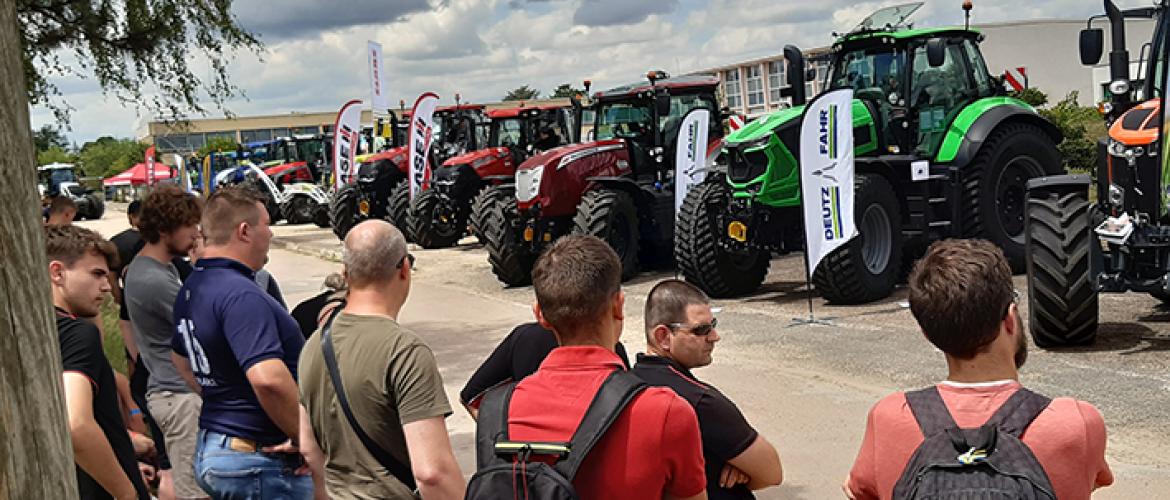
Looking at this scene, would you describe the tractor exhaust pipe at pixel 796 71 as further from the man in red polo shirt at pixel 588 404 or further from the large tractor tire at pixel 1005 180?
the man in red polo shirt at pixel 588 404

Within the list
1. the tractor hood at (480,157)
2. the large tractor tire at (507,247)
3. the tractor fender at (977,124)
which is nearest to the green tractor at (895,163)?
the tractor fender at (977,124)

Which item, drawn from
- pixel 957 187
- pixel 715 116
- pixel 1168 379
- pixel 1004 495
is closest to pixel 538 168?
pixel 715 116

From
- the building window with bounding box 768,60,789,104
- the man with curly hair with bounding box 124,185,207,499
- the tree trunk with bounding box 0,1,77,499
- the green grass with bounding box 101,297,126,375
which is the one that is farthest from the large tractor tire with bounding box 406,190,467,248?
Answer: the tree trunk with bounding box 0,1,77,499

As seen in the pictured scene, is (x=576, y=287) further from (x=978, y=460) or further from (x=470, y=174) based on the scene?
(x=470, y=174)

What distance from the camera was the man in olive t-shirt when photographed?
3262mm

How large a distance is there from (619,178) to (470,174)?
6.73 m

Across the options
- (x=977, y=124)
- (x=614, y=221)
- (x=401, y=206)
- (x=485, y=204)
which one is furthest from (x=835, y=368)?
(x=401, y=206)

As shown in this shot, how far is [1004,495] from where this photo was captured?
7.45ft

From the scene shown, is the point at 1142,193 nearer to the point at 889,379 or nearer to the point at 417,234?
the point at 889,379

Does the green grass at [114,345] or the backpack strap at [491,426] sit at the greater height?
the backpack strap at [491,426]

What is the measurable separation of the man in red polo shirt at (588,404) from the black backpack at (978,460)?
1.64 feet

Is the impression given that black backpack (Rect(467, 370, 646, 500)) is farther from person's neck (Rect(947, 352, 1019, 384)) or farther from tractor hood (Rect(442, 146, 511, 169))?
tractor hood (Rect(442, 146, 511, 169))

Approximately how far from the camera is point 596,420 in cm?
271

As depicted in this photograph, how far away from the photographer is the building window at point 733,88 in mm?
41062
